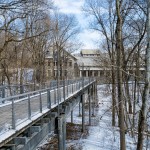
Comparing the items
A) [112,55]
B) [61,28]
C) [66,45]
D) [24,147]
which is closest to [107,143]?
[112,55]

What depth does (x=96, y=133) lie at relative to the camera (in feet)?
82.6

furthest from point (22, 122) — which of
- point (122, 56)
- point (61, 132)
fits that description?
point (122, 56)

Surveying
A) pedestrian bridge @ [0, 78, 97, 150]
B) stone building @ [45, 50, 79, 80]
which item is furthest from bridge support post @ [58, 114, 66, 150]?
stone building @ [45, 50, 79, 80]

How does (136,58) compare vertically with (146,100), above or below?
above

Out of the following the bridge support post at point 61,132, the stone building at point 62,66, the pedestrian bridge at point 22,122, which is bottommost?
the bridge support post at point 61,132

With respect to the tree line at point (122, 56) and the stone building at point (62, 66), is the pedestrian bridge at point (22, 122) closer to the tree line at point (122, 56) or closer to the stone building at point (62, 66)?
the tree line at point (122, 56)

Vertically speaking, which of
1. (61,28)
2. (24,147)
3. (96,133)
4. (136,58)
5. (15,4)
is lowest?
(96,133)

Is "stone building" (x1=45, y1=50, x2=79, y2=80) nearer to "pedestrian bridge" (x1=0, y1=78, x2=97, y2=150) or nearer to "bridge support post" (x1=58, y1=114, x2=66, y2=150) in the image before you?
"bridge support post" (x1=58, y1=114, x2=66, y2=150)

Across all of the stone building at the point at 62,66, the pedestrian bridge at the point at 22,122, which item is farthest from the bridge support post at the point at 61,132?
the stone building at the point at 62,66

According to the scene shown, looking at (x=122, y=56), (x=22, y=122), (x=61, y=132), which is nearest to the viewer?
(x=22, y=122)

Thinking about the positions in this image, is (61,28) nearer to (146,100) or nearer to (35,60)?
(35,60)

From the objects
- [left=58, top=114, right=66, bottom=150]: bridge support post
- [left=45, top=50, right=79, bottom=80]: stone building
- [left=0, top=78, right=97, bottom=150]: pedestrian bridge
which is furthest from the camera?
[left=45, top=50, right=79, bottom=80]: stone building

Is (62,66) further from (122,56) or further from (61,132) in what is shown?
(61,132)

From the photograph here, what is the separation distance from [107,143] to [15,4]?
1227 centimetres
